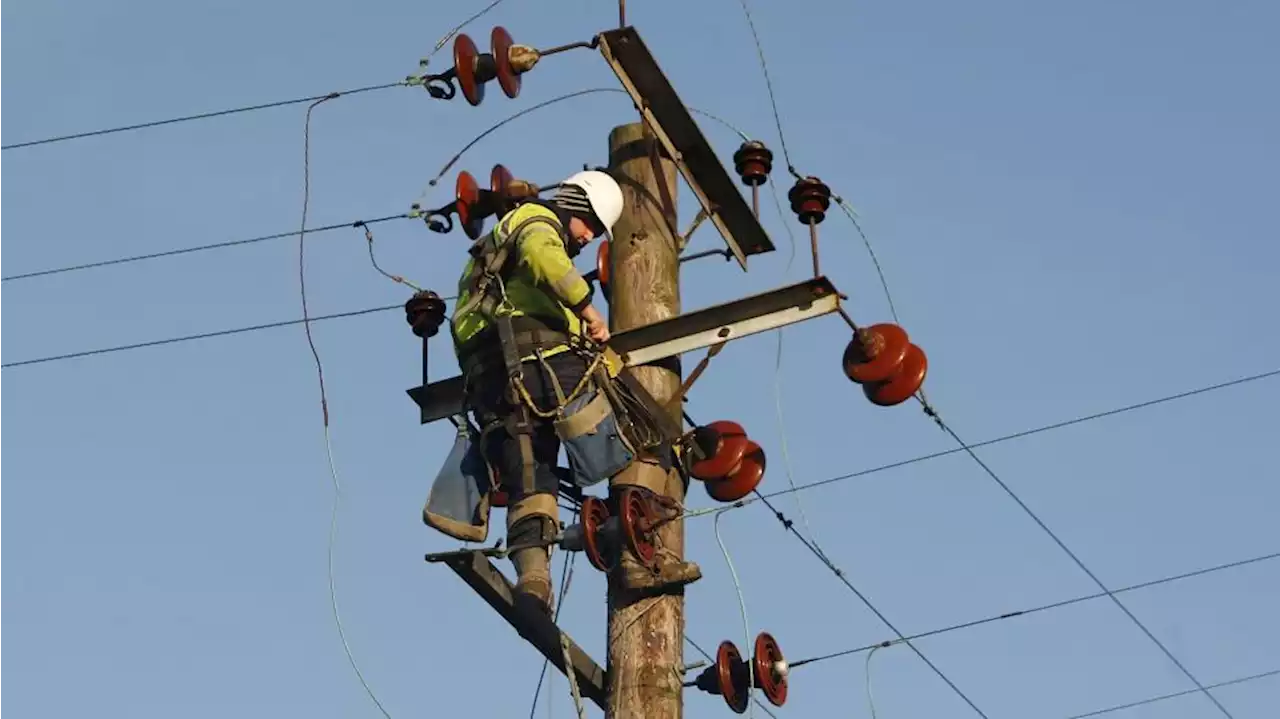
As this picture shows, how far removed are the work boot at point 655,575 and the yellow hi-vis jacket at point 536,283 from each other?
0.92 metres

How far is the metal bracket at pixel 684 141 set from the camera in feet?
31.1

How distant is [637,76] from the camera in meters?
9.57

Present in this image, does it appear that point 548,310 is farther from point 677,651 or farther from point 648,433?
point 677,651

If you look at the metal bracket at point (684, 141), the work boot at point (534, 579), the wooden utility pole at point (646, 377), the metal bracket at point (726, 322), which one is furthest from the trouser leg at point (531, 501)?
the metal bracket at point (684, 141)

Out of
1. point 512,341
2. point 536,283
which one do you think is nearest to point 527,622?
point 512,341

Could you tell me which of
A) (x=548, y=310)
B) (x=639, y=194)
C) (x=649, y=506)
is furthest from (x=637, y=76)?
(x=649, y=506)

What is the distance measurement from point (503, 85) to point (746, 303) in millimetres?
1672

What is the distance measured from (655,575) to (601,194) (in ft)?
5.37

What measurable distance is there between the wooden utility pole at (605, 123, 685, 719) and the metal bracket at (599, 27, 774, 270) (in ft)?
0.33

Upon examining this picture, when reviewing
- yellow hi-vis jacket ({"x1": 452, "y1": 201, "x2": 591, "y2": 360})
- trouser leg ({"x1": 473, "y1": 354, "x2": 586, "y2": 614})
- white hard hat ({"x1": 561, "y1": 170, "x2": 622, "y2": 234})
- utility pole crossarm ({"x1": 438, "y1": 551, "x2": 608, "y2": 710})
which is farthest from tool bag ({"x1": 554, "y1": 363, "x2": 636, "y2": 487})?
white hard hat ({"x1": 561, "y1": 170, "x2": 622, "y2": 234})

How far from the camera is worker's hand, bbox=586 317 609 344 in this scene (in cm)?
892

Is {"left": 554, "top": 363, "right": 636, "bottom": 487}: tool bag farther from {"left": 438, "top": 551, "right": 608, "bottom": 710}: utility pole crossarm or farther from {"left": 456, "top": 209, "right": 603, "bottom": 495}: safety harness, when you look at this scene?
{"left": 438, "top": 551, "right": 608, "bottom": 710}: utility pole crossarm

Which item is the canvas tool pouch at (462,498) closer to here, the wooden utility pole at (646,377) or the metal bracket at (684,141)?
the wooden utility pole at (646,377)

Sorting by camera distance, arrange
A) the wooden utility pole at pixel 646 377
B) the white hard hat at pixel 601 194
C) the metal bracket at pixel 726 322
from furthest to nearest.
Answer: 1. the white hard hat at pixel 601 194
2. the metal bracket at pixel 726 322
3. the wooden utility pole at pixel 646 377
